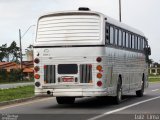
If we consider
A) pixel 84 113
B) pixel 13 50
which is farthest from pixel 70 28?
pixel 13 50

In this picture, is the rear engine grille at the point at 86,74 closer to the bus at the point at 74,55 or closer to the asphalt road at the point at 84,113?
the bus at the point at 74,55

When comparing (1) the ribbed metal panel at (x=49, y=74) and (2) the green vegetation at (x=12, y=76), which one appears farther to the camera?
(2) the green vegetation at (x=12, y=76)

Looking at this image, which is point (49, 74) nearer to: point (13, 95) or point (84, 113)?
point (84, 113)

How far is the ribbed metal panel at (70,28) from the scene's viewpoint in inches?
737

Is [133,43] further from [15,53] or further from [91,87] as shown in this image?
[15,53]

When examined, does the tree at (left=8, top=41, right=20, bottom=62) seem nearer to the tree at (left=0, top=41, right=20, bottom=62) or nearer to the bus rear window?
the tree at (left=0, top=41, right=20, bottom=62)

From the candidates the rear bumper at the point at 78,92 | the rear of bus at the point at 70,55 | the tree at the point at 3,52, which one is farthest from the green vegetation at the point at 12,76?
the tree at the point at 3,52

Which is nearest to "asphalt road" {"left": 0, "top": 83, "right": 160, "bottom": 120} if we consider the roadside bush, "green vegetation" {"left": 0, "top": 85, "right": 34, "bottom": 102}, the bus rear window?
the bus rear window

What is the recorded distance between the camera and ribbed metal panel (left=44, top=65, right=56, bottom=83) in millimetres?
18744

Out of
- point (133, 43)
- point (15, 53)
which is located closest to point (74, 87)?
point (133, 43)

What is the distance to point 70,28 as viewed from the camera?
18.9 metres

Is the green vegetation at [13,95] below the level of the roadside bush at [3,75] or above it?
below

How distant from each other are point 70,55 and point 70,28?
98 centimetres

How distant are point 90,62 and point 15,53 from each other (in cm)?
14125
